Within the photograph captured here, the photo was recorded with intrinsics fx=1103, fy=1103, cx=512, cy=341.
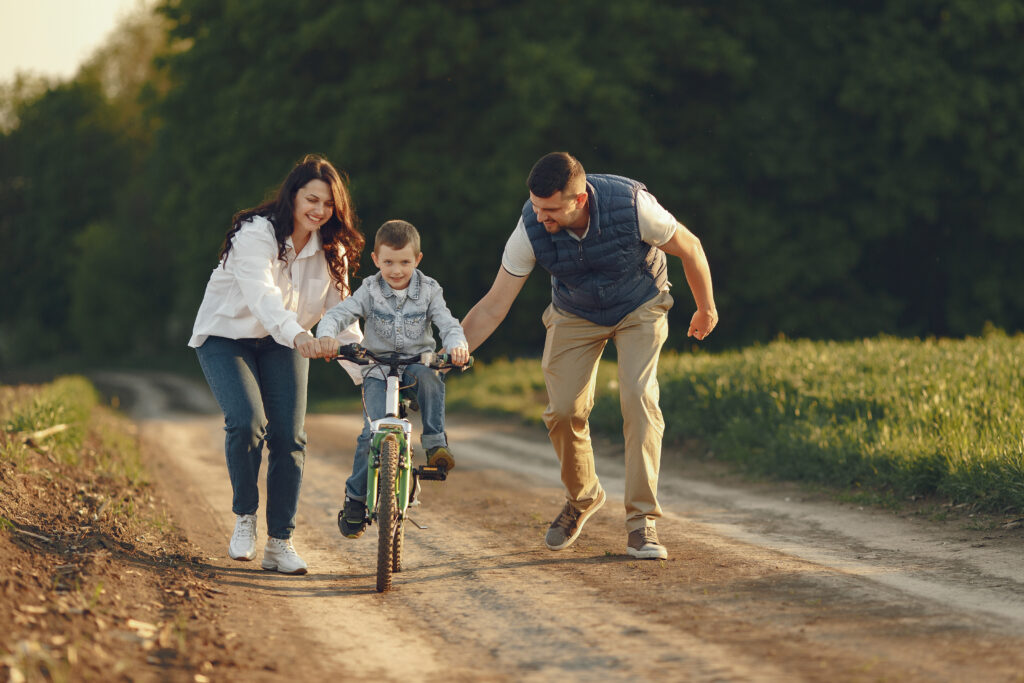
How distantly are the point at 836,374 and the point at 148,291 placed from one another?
3913 cm

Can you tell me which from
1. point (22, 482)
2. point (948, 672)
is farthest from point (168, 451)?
point (948, 672)

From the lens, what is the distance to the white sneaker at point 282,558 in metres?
5.68

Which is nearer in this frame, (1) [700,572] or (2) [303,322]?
(1) [700,572]

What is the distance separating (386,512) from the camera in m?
5.09

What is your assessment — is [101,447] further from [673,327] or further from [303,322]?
[673,327]

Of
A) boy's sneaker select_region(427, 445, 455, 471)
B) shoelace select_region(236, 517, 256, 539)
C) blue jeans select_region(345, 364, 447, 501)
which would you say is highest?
blue jeans select_region(345, 364, 447, 501)

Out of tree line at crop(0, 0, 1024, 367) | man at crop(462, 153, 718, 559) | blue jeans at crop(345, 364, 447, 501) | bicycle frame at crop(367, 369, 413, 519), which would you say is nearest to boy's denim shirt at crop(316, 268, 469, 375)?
blue jeans at crop(345, 364, 447, 501)

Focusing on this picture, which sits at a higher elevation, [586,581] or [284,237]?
[284,237]

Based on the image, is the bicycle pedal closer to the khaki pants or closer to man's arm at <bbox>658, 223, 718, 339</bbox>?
Result: the khaki pants

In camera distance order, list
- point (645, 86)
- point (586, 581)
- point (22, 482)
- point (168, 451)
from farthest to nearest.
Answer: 1. point (645, 86)
2. point (168, 451)
3. point (22, 482)
4. point (586, 581)

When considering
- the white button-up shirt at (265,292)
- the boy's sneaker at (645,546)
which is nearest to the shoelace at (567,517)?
the boy's sneaker at (645,546)

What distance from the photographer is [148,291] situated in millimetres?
45312

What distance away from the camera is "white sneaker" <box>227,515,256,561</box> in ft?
19.3

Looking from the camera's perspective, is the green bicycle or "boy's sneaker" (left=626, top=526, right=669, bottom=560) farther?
"boy's sneaker" (left=626, top=526, right=669, bottom=560)
